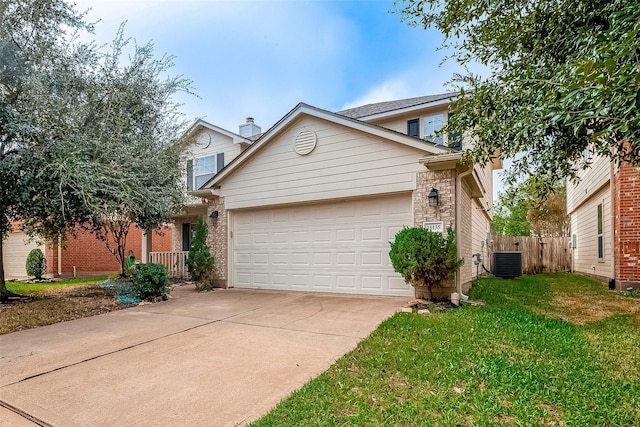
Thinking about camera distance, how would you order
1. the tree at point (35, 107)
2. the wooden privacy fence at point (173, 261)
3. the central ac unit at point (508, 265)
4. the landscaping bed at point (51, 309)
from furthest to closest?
the wooden privacy fence at point (173, 261) → the central ac unit at point (508, 265) → the tree at point (35, 107) → the landscaping bed at point (51, 309)

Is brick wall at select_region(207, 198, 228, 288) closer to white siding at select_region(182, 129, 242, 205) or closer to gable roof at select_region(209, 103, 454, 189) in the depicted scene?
gable roof at select_region(209, 103, 454, 189)

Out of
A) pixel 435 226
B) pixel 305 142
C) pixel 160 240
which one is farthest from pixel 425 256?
pixel 160 240

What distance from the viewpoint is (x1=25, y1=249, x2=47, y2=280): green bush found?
Answer: 15.0 m

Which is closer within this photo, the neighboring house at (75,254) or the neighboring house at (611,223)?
the neighboring house at (611,223)

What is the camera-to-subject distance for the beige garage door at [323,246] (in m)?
8.05

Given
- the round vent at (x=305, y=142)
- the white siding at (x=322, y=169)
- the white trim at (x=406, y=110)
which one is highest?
the white trim at (x=406, y=110)

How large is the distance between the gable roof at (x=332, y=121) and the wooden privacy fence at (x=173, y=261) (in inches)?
179

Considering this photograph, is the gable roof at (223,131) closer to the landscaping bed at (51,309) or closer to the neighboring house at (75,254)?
the neighboring house at (75,254)

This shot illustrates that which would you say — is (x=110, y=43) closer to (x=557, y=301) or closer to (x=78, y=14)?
(x=78, y=14)

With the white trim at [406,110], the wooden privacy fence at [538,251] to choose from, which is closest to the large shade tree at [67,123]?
the white trim at [406,110]

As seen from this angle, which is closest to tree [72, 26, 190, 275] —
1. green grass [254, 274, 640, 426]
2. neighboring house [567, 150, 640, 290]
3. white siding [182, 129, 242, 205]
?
white siding [182, 129, 242, 205]

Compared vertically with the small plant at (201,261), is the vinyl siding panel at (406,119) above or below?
above

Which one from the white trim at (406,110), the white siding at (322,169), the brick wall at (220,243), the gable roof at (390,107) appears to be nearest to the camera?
the white siding at (322,169)

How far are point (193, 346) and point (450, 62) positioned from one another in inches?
211
